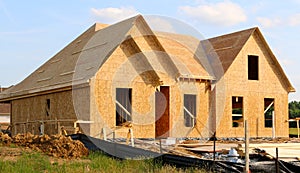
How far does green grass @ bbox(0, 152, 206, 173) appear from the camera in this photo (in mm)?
10711

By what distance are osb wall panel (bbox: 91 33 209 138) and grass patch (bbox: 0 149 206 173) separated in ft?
22.0

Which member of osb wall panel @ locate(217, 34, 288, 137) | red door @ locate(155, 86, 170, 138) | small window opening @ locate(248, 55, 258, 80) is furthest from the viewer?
small window opening @ locate(248, 55, 258, 80)

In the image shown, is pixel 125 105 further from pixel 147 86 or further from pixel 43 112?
pixel 43 112

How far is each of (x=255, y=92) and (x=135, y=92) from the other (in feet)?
23.6

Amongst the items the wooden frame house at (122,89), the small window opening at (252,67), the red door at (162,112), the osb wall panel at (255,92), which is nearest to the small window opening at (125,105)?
the wooden frame house at (122,89)

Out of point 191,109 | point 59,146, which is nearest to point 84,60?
point 191,109

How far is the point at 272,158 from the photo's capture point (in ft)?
40.3

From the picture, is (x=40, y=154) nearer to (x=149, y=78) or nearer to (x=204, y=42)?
(x=149, y=78)

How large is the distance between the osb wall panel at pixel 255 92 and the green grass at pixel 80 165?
1155 centimetres

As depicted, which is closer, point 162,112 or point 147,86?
point 147,86

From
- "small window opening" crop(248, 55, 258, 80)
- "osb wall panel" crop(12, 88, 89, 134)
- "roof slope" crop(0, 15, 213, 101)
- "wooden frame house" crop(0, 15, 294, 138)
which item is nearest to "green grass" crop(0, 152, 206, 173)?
"wooden frame house" crop(0, 15, 294, 138)

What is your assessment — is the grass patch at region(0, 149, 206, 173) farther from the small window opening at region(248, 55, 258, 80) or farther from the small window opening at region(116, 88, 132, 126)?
the small window opening at region(248, 55, 258, 80)

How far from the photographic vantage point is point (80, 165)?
1155cm

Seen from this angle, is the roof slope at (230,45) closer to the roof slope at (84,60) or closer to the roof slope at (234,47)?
the roof slope at (234,47)
